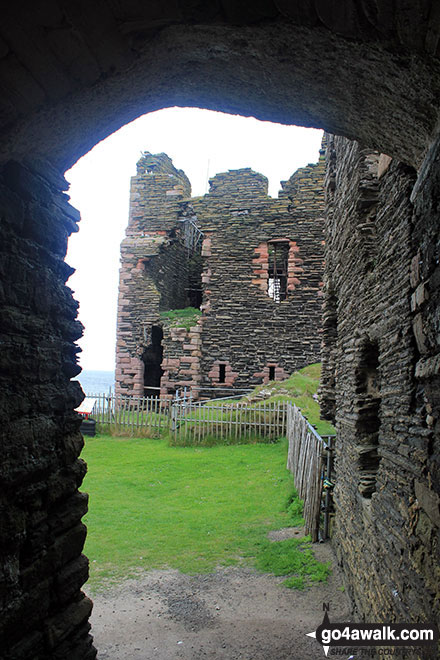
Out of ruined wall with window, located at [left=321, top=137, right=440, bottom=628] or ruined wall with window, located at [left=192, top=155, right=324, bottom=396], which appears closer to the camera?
ruined wall with window, located at [left=321, top=137, right=440, bottom=628]

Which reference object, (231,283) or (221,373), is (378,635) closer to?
(221,373)

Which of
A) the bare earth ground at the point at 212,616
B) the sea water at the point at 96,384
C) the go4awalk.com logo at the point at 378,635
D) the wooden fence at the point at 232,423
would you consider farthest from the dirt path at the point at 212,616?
the sea water at the point at 96,384

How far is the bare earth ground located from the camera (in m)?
4.12

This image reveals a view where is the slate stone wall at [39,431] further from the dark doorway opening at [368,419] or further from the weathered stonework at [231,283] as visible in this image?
the weathered stonework at [231,283]

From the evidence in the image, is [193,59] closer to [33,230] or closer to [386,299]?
[33,230]

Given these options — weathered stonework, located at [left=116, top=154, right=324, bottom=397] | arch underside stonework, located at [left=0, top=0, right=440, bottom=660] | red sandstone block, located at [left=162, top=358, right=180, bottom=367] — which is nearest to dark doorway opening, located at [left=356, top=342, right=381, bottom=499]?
arch underside stonework, located at [left=0, top=0, right=440, bottom=660]

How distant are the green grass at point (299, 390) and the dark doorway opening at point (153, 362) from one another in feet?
17.9

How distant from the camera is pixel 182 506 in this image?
7836 millimetres

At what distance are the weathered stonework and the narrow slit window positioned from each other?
0.06m

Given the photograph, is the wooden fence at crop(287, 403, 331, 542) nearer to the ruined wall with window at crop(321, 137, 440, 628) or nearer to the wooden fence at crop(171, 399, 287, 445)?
the ruined wall with window at crop(321, 137, 440, 628)

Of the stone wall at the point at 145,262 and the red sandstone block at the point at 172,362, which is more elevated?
the stone wall at the point at 145,262

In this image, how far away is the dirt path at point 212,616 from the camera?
13.5 feet

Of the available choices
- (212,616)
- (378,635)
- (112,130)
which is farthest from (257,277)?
(112,130)

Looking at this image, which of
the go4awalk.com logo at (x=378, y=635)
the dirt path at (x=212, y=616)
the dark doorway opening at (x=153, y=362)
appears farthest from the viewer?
the dark doorway opening at (x=153, y=362)
